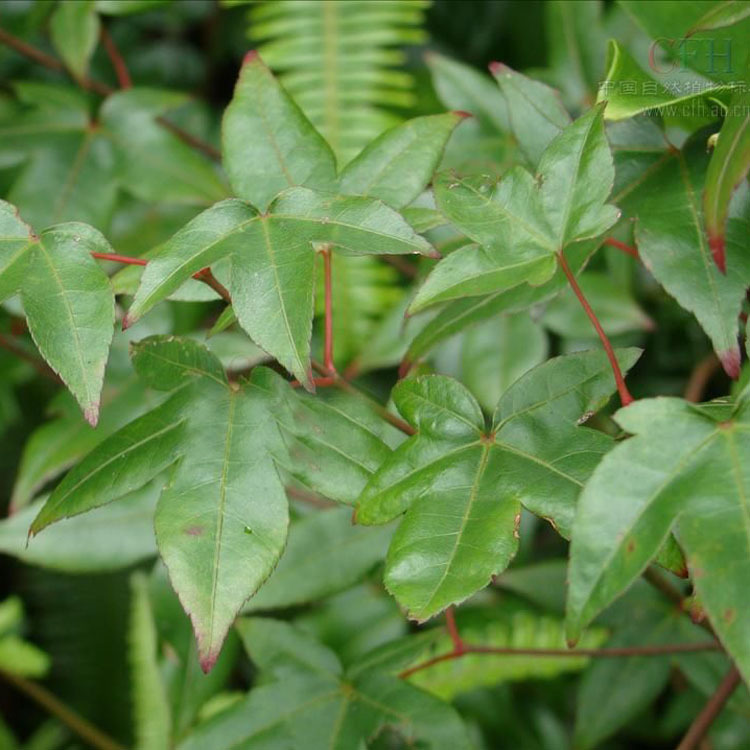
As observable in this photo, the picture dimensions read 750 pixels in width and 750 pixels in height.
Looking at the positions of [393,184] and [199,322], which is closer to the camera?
[393,184]

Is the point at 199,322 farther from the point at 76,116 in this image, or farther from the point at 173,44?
the point at 173,44

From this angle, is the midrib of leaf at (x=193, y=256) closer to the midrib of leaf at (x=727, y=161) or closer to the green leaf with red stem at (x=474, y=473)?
the green leaf with red stem at (x=474, y=473)

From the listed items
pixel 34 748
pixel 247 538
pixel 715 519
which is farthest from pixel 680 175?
pixel 34 748

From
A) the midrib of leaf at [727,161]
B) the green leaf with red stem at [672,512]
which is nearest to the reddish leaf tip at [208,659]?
the green leaf with red stem at [672,512]

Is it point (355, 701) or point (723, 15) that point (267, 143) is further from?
point (355, 701)

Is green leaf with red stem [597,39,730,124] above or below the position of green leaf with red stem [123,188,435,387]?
above

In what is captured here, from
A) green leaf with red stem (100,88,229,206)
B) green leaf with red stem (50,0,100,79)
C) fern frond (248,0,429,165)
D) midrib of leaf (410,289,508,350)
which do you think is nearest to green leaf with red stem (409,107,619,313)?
midrib of leaf (410,289,508,350)

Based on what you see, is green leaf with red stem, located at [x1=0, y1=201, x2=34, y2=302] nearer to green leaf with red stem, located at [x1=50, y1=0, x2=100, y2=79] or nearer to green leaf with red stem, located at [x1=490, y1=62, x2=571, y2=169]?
green leaf with red stem, located at [x1=490, y1=62, x2=571, y2=169]
